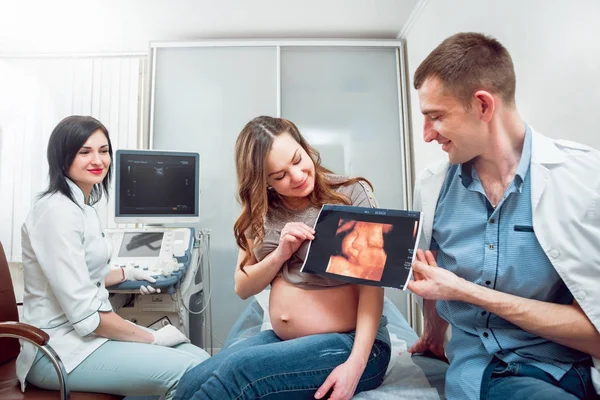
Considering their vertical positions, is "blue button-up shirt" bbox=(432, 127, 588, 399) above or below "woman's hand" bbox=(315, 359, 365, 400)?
above

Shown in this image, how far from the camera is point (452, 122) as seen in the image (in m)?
0.92

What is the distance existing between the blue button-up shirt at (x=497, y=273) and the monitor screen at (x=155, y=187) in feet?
5.73

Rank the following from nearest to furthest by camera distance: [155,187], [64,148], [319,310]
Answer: [319,310], [64,148], [155,187]

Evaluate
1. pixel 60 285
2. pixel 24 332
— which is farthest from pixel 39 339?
pixel 60 285

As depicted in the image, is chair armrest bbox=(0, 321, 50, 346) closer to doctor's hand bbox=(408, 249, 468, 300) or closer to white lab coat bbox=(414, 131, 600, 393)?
doctor's hand bbox=(408, 249, 468, 300)

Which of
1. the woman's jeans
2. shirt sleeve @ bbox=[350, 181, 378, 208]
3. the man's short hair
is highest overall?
the man's short hair

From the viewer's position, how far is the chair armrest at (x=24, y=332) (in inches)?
42.8

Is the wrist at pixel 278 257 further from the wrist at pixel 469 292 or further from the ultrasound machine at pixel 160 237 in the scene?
the ultrasound machine at pixel 160 237

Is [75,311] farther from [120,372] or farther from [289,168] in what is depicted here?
[289,168]

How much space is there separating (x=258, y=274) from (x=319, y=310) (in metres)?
0.22

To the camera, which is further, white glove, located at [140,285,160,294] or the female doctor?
white glove, located at [140,285,160,294]

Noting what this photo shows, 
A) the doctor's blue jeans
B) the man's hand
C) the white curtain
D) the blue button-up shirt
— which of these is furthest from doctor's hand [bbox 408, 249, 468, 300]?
the white curtain

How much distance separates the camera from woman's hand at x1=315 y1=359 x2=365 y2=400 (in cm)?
93

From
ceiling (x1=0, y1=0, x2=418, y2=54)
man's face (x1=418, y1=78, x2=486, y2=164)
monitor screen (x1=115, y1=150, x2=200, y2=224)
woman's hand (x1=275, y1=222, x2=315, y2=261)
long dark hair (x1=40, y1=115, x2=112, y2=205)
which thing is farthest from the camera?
ceiling (x1=0, y1=0, x2=418, y2=54)
